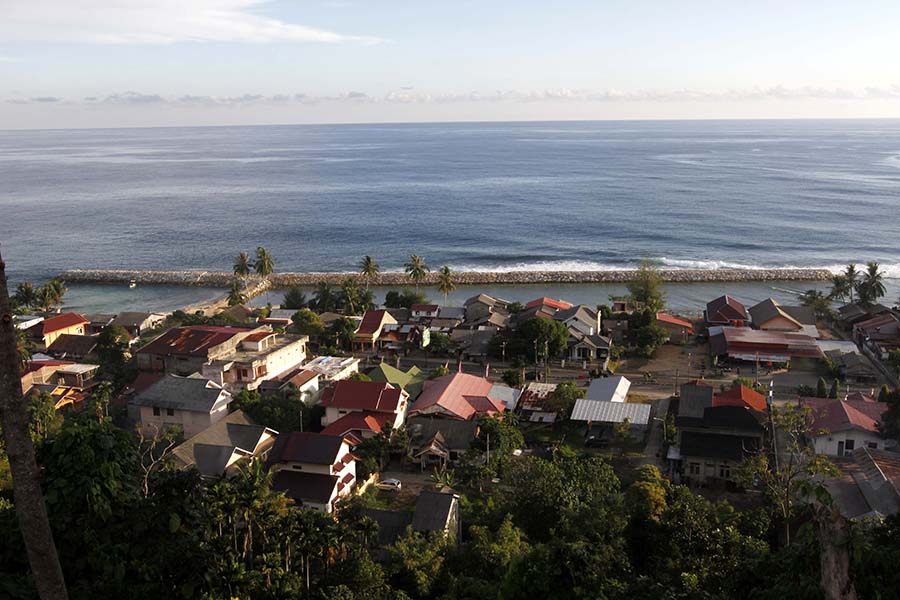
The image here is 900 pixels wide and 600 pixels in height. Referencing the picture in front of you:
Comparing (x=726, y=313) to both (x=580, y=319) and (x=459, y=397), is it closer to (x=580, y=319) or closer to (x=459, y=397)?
(x=580, y=319)

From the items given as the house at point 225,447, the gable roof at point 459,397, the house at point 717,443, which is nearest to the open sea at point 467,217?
the gable roof at point 459,397

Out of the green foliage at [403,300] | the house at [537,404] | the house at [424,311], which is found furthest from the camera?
the green foliage at [403,300]

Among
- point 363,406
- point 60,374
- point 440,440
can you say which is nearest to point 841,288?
point 440,440

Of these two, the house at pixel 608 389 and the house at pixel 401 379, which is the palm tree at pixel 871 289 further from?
the house at pixel 401 379

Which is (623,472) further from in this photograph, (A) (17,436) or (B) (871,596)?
(A) (17,436)

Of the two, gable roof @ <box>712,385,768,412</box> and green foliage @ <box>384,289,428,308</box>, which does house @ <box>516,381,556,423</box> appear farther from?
green foliage @ <box>384,289,428,308</box>

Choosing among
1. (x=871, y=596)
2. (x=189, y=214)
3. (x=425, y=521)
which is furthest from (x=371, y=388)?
(x=189, y=214)
